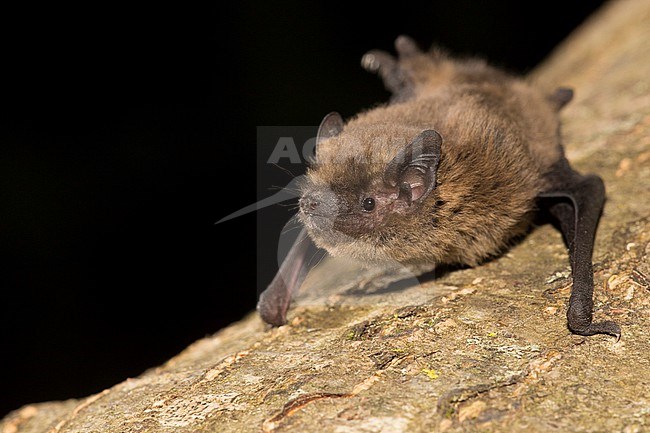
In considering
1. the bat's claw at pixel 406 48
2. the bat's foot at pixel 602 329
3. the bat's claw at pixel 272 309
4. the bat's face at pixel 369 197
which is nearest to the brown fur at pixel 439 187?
the bat's face at pixel 369 197

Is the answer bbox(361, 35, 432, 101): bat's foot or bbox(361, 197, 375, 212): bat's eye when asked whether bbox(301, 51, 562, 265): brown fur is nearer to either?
bbox(361, 197, 375, 212): bat's eye

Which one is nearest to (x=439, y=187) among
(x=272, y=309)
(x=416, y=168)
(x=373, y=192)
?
(x=416, y=168)

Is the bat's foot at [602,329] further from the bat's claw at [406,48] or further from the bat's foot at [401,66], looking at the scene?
the bat's claw at [406,48]

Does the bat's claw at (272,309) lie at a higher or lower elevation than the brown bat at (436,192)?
lower

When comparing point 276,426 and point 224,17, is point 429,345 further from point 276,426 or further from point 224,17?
point 224,17

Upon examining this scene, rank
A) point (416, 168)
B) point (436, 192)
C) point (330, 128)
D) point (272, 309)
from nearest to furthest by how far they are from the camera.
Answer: point (416, 168) < point (436, 192) < point (272, 309) < point (330, 128)

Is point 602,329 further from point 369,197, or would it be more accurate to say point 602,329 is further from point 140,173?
point 140,173
